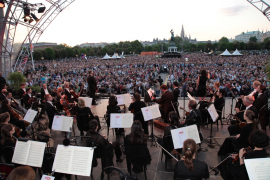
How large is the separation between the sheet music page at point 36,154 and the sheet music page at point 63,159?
38 centimetres

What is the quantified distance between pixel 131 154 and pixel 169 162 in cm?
143

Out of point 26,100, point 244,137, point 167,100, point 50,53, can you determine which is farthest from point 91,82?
point 50,53

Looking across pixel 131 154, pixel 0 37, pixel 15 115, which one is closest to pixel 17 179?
pixel 131 154

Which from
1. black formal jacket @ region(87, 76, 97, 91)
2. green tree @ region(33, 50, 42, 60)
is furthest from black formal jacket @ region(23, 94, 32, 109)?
green tree @ region(33, 50, 42, 60)

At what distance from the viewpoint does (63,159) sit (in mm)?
2959

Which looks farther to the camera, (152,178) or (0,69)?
(0,69)

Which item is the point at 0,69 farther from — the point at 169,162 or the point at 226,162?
the point at 226,162

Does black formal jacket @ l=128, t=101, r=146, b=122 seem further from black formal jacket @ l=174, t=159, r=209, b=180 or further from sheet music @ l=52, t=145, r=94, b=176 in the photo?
black formal jacket @ l=174, t=159, r=209, b=180

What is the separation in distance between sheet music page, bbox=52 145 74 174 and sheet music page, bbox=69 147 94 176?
0.08 metres

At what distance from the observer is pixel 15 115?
5.73 meters

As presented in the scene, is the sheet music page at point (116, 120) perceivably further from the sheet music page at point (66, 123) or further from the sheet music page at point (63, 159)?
the sheet music page at point (63, 159)

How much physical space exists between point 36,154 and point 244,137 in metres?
4.22

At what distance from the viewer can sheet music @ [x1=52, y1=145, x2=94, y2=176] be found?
2.84 meters

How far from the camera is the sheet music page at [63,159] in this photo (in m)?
2.91
